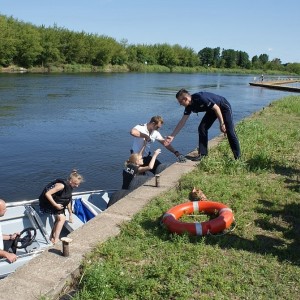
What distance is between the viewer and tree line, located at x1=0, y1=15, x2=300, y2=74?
230 ft

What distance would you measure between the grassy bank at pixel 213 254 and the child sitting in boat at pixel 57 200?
1.50 meters

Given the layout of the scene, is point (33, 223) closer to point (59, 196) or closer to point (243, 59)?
point (59, 196)

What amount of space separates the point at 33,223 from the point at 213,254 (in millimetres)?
3317

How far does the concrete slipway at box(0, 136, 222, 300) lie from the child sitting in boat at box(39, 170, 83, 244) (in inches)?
40.6

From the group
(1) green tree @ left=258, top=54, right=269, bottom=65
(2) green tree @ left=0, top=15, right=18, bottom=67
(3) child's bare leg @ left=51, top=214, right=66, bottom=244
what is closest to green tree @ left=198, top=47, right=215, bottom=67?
(1) green tree @ left=258, top=54, right=269, bottom=65

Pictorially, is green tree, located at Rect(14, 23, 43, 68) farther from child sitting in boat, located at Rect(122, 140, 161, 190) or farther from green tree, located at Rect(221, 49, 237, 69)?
green tree, located at Rect(221, 49, 237, 69)

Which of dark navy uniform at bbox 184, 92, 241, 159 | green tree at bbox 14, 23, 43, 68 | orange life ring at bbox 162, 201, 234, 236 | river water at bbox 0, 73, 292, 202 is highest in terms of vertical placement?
green tree at bbox 14, 23, 43, 68

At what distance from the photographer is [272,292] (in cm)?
355

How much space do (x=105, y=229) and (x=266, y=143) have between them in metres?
6.08

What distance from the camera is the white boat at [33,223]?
540 cm

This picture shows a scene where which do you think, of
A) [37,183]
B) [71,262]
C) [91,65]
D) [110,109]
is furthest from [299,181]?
[91,65]

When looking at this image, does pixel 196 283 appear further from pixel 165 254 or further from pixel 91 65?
pixel 91 65

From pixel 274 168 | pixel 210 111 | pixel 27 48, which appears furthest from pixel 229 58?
pixel 274 168

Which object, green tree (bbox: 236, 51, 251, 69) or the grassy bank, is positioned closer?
the grassy bank
